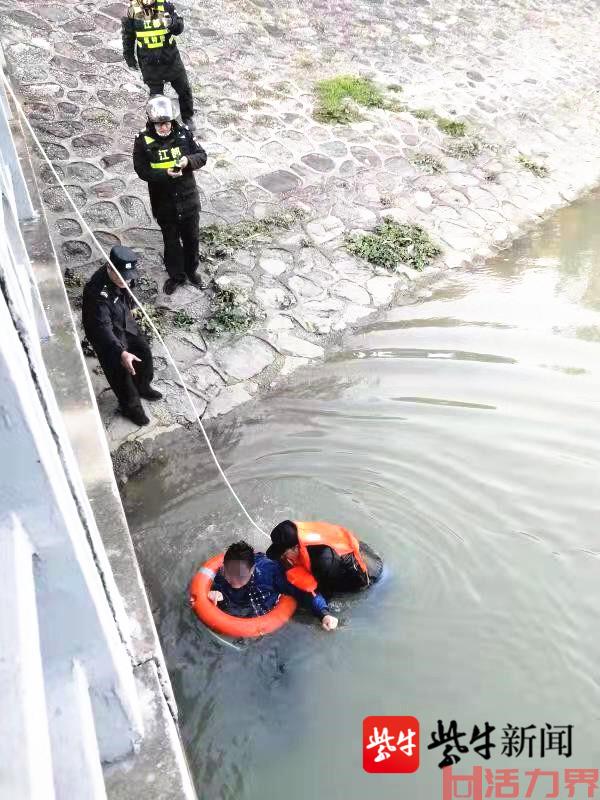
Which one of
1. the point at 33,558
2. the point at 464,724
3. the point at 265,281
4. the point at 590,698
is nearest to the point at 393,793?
the point at 464,724

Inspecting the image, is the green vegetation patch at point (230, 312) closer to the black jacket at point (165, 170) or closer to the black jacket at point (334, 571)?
the black jacket at point (165, 170)

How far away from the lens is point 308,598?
447cm

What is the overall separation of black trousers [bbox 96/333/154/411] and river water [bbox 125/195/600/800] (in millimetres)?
617

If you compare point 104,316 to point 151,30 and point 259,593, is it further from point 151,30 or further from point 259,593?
point 151,30

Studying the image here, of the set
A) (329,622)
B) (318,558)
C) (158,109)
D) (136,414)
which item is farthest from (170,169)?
(329,622)

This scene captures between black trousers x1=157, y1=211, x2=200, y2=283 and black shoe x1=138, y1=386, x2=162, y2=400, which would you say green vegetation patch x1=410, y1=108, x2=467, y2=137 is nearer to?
black trousers x1=157, y1=211, x2=200, y2=283

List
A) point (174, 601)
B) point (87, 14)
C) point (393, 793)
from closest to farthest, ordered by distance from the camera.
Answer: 1. point (393, 793)
2. point (174, 601)
3. point (87, 14)

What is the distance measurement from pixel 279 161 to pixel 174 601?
6036mm

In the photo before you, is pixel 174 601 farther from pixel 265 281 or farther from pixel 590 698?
pixel 265 281

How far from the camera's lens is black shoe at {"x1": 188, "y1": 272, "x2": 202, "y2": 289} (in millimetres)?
6883

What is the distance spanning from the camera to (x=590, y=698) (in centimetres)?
428

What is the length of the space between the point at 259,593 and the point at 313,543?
58cm

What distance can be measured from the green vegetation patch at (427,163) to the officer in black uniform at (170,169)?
4065mm

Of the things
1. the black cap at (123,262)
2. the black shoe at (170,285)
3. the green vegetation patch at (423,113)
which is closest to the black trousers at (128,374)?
the black cap at (123,262)
